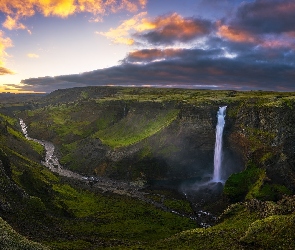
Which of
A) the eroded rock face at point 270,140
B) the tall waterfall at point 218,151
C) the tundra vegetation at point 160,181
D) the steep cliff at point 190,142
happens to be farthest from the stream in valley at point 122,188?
the tall waterfall at point 218,151

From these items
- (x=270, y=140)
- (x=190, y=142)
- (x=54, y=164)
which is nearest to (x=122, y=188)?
(x=190, y=142)

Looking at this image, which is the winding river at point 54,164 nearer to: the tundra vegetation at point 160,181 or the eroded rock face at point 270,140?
the tundra vegetation at point 160,181

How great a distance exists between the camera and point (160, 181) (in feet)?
344

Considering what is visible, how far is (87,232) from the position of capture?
189ft

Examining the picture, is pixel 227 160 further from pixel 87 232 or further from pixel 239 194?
pixel 87 232

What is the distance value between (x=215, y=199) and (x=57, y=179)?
4674 centimetres

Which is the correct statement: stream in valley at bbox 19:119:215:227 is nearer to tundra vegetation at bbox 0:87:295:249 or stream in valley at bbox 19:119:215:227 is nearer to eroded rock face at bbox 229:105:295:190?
tundra vegetation at bbox 0:87:295:249

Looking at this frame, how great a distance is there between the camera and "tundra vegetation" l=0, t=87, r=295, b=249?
47094 millimetres

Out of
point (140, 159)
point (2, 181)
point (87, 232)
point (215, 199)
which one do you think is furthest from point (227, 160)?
point (2, 181)

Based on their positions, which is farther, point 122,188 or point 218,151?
point 218,151

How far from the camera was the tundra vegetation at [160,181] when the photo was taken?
155 feet

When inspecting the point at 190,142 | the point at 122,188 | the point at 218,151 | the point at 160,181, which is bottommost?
the point at 122,188

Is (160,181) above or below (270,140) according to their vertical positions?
below

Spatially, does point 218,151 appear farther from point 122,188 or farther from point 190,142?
point 122,188
